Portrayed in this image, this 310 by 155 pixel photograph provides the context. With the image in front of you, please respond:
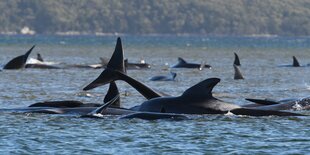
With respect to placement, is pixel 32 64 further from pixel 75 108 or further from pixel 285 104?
pixel 75 108

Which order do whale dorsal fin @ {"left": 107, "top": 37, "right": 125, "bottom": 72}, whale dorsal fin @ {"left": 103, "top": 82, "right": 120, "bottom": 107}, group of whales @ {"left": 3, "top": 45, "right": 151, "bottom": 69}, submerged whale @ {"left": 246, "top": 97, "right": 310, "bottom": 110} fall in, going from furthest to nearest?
group of whales @ {"left": 3, "top": 45, "right": 151, "bottom": 69} < whale dorsal fin @ {"left": 107, "top": 37, "right": 125, "bottom": 72} < whale dorsal fin @ {"left": 103, "top": 82, "right": 120, "bottom": 107} < submerged whale @ {"left": 246, "top": 97, "right": 310, "bottom": 110}

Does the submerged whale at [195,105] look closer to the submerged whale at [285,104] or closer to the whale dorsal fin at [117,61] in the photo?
the submerged whale at [285,104]

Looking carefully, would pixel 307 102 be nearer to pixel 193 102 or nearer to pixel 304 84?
pixel 193 102

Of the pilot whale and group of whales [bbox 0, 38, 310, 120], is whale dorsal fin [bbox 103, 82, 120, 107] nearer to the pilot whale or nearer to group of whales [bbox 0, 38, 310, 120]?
the pilot whale

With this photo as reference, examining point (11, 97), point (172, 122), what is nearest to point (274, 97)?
point (11, 97)

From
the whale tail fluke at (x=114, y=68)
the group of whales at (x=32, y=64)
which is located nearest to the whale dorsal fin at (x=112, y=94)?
the whale tail fluke at (x=114, y=68)

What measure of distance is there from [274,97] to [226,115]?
10.2 metres

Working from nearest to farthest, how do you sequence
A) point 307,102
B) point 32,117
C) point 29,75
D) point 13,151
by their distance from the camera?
1. point 13,151
2. point 32,117
3. point 307,102
4. point 29,75

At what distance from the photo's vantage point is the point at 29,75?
170ft

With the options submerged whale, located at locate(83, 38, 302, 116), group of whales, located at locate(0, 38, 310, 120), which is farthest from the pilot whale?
submerged whale, located at locate(83, 38, 302, 116)

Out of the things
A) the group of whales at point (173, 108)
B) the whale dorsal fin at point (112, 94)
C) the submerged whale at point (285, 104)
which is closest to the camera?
the group of whales at point (173, 108)

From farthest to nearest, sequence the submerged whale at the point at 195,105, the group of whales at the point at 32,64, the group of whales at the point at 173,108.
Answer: the group of whales at the point at 32,64 < the submerged whale at the point at 195,105 < the group of whales at the point at 173,108

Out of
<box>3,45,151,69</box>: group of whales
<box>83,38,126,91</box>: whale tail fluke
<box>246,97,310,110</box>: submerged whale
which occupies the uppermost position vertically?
<box>83,38,126,91</box>: whale tail fluke

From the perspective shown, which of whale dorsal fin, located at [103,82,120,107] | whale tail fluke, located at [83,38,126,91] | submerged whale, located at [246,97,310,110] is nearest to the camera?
submerged whale, located at [246,97,310,110]
